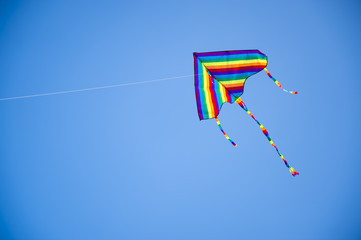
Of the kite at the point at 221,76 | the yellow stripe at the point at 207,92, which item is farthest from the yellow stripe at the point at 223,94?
the yellow stripe at the point at 207,92

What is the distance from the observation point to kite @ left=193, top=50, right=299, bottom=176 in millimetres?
3512

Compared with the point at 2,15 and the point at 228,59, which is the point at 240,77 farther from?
the point at 2,15

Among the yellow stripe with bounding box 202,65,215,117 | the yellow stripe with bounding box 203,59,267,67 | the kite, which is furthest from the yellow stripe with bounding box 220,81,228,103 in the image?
the yellow stripe with bounding box 203,59,267,67

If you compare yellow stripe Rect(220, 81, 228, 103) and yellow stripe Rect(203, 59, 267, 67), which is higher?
yellow stripe Rect(203, 59, 267, 67)

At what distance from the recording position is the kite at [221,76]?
3512mm

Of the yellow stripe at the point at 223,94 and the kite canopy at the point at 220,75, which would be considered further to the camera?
the yellow stripe at the point at 223,94

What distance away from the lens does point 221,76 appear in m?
3.70

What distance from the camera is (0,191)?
6902 mm

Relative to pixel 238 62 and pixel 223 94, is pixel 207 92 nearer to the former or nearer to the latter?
pixel 223 94

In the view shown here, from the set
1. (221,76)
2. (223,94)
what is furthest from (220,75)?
(223,94)

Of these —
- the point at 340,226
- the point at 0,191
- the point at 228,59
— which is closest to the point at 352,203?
the point at 340,226

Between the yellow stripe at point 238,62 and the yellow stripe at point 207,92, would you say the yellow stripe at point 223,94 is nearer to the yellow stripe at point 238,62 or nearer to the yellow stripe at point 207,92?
the yellow stripe at point 207,92

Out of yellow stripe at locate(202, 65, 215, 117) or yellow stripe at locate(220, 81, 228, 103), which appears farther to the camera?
yellow stripe at locate(220, 81, 228, 103)

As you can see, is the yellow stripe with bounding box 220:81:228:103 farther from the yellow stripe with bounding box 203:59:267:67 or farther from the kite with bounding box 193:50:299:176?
the yellow stripe with bounding box 203:59:267:67
